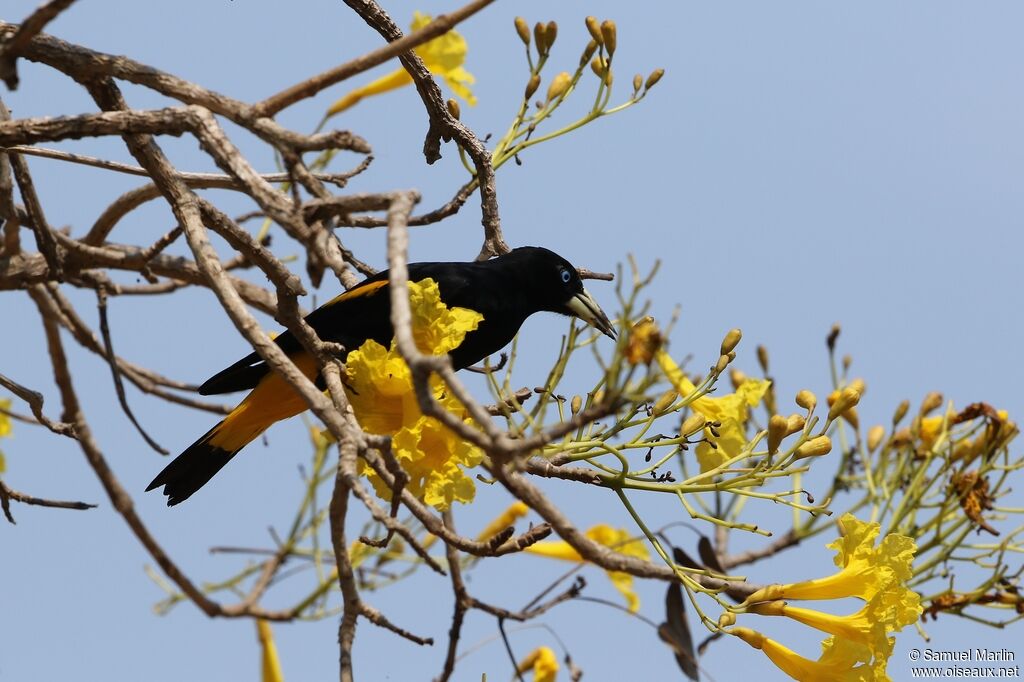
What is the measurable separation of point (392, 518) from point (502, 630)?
1469 millimetres

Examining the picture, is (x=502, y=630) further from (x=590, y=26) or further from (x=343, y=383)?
(x=590, y=26)

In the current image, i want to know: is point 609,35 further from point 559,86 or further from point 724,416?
point 724,416

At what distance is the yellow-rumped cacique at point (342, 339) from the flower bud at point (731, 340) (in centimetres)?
137

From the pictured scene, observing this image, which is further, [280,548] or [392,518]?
[280,548]

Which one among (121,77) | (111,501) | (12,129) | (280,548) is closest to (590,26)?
(121,77)

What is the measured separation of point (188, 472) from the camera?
4.28 m

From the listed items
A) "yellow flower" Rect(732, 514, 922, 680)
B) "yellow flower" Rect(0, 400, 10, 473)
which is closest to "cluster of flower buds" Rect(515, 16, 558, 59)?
"yellow flower" Rect(732, 514, 922, 680)

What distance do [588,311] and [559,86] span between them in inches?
43.5

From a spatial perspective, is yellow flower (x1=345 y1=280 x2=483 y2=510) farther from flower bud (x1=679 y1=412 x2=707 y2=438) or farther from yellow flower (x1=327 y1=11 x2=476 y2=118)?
yellow flower (x1=327 y1=11 x2=476 y2=118)

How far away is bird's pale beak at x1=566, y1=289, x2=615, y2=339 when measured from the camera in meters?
4.95

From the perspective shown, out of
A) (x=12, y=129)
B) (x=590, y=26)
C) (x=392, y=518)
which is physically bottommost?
(x=392, y=518)

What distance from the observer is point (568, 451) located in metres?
2.86

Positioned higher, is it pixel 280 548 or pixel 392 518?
pixel 280 548

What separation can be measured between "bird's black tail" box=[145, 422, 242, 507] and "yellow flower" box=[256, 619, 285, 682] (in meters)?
0.77
